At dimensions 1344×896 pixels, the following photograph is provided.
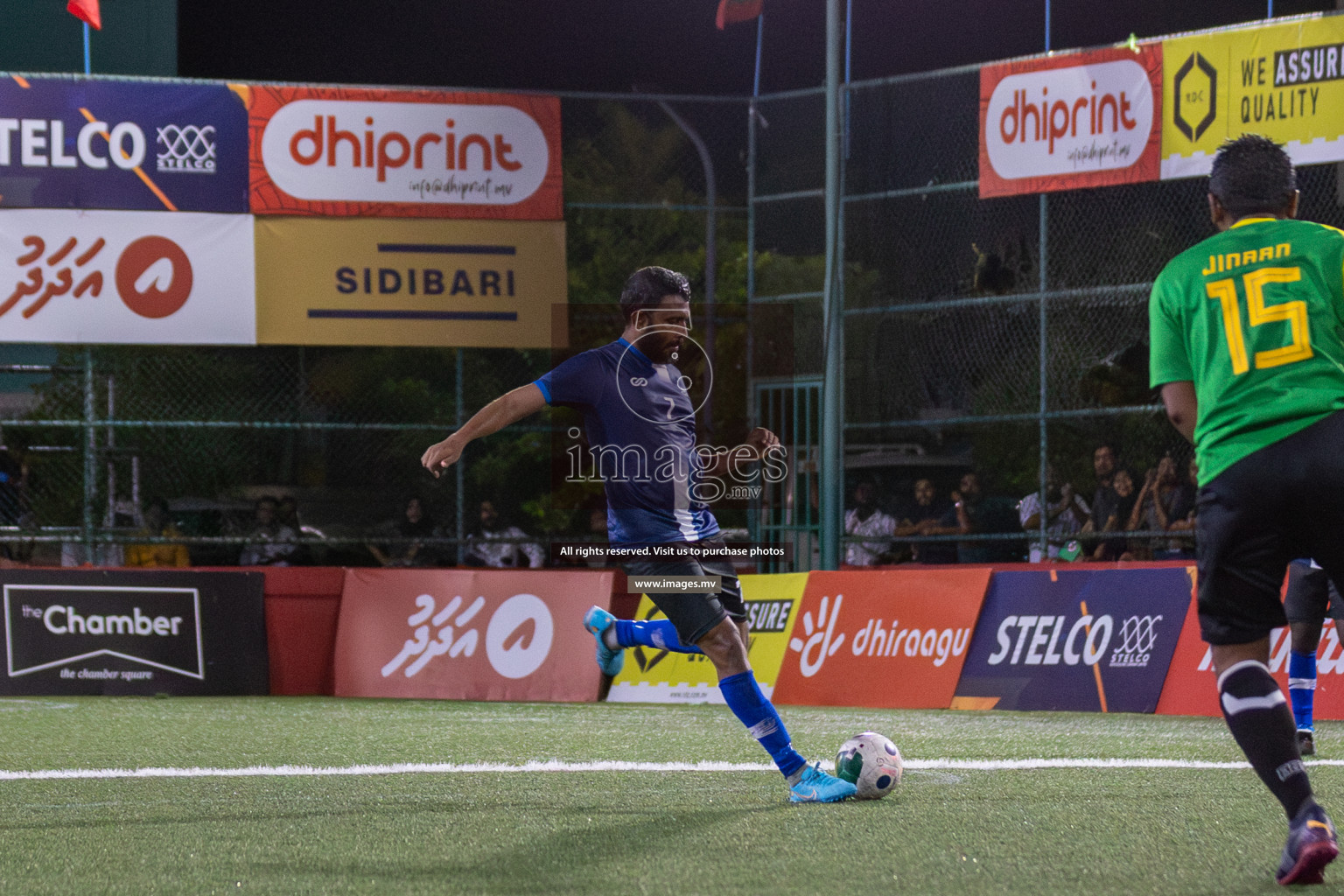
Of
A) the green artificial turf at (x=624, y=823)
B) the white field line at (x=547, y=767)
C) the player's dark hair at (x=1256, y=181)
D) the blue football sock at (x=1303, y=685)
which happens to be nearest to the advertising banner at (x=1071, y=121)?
the green artificial turf at (x=624, y=823)

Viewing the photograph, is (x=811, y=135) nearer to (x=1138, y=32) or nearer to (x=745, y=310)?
(x=745, y=310)

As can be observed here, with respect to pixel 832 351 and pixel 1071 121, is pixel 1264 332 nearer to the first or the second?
pixel 1071 121

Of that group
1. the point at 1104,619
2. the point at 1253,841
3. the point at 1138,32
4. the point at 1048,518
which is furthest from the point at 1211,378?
the point at 1138,32

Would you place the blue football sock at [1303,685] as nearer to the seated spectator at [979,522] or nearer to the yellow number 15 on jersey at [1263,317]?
the yellow number 15 on jersey at [1263,317]

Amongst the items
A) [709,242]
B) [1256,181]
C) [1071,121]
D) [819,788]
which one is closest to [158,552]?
[709,242]

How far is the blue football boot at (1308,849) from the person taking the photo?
4.07 metres

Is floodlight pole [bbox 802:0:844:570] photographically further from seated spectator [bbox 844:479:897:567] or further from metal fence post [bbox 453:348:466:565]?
metal fence post [bbox 453:348:466:565]

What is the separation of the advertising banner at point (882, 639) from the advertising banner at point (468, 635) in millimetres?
1778

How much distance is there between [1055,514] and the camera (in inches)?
555

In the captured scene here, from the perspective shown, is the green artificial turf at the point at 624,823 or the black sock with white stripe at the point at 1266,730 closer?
the black sock with white stripe at the point at 1266,730

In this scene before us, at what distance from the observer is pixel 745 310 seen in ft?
55.2

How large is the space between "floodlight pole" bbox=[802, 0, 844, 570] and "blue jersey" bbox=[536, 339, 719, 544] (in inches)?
A: 354

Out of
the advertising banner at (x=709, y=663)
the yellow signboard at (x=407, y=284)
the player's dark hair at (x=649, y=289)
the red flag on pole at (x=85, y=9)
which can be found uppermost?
the red flag on pole at (x=85, y=9)

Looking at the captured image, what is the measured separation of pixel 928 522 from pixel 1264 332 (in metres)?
10.6
